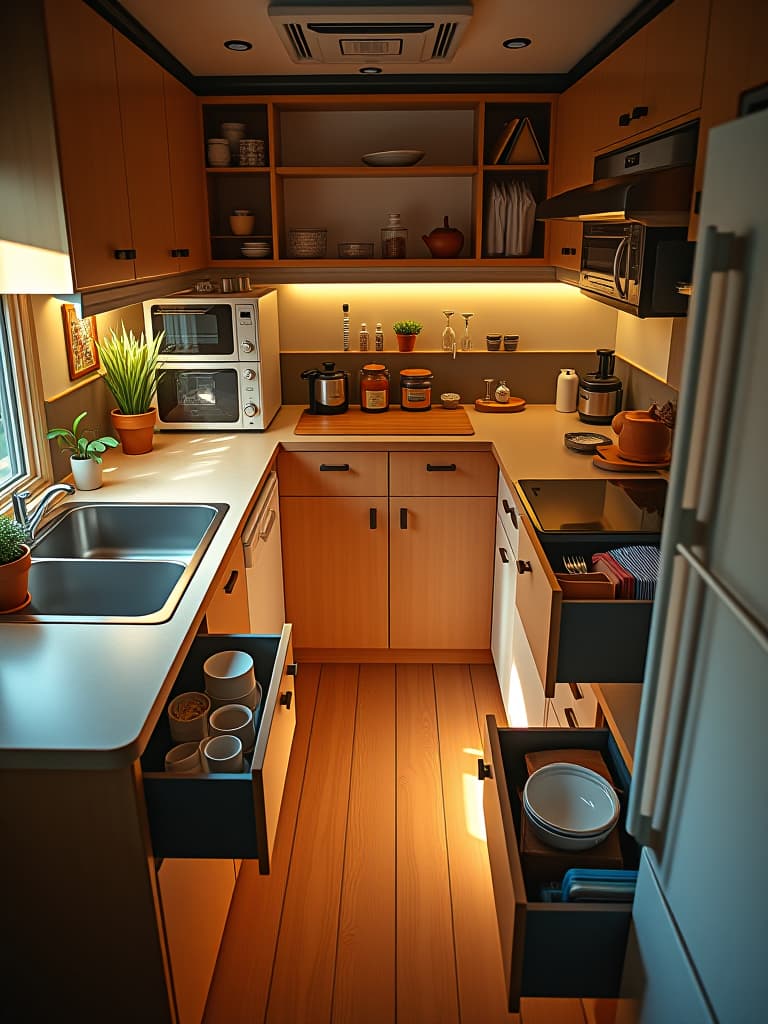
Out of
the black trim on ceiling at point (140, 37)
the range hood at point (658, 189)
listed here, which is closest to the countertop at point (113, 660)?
the range hood at point (658, 189)

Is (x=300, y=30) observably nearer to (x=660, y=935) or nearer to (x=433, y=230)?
(x=433, y=230)

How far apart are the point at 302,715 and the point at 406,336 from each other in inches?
65.5

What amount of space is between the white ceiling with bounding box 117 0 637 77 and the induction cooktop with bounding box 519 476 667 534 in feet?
4.49

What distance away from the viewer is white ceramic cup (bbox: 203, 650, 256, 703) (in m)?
1.69

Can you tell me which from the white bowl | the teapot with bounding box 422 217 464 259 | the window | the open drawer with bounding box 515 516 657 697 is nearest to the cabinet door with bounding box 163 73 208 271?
the window

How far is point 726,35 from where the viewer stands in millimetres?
1635

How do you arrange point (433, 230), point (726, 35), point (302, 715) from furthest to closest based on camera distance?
point (433, 230)
point (302, 715)
point (726, 35)

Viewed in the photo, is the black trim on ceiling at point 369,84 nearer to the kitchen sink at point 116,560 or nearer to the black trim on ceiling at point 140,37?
the black trim on ceiling at point 140,37

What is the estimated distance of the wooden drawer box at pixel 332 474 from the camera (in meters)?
3.00

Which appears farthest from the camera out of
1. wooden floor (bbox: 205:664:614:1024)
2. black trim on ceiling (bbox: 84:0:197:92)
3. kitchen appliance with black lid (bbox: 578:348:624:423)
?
kitchen appliance with black lid (bbox: 578:348:624:423)

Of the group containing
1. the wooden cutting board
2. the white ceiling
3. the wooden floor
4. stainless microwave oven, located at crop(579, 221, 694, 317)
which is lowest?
the wooden floor

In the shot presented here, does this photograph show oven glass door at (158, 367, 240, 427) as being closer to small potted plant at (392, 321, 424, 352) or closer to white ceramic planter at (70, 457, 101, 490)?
white ceramic planter at (70, 457, 101, 490)

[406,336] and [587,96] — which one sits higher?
[587,96]

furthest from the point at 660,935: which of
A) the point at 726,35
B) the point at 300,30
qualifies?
the point at 300,30
